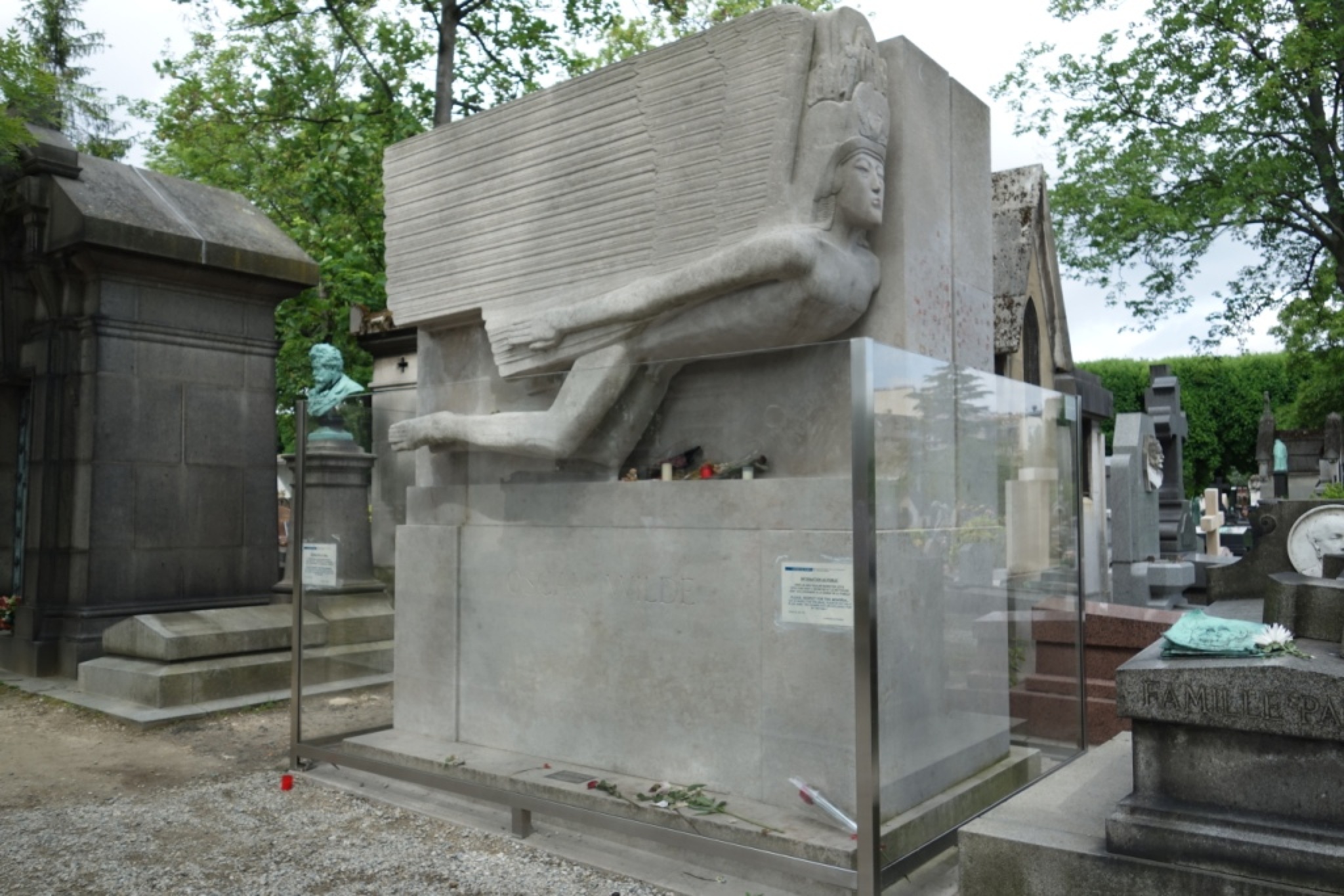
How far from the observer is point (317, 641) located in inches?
239

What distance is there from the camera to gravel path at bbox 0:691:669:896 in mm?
4152

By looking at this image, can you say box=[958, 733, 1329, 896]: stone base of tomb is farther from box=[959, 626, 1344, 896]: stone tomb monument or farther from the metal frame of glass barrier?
the metal frame of glass barrier

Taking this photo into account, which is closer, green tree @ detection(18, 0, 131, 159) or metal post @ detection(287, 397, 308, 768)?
metal post @ detection(287, 397, 308, 768)

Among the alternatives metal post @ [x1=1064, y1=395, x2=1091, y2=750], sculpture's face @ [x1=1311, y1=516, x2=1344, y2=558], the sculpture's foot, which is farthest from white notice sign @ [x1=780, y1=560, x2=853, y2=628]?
sculpture's face @ [x1=1311, y1=516, x2=1344, y2=558]

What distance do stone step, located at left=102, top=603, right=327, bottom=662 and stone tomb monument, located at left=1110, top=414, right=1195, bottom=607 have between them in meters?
8.53

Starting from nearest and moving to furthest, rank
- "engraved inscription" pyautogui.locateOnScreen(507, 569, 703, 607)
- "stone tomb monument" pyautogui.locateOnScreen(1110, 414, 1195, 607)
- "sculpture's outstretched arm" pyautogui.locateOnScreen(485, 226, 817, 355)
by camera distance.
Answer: "sculpture's outstretched arm" pyautogui.locateOnScreen(485, 226, 817, 355) < "engraved inscription" pyautogui.locateOnScreen(507, 569, 703, 607) < "stone tomb monument" pyautogui.locateOnScreen(1110, 414, 1195, 607)

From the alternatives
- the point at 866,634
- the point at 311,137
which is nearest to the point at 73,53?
the point at 311,137

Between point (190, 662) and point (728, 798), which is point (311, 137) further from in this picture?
point (728, 798)

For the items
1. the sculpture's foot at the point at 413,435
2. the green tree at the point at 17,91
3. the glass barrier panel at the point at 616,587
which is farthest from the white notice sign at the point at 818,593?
the green tree at the point at 17,91

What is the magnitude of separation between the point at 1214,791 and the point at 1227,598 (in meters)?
6.61

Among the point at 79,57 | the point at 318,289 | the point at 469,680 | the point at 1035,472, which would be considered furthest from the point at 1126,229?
the point at 79,57

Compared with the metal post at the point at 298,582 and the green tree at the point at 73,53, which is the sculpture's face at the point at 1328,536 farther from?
the green tree at the point at 73,53

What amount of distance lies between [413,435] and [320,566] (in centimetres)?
101

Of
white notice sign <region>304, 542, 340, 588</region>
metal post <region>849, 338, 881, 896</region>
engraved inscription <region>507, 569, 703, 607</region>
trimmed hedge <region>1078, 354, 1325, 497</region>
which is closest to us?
metal post <region>849, 338, 881, 896</region>
